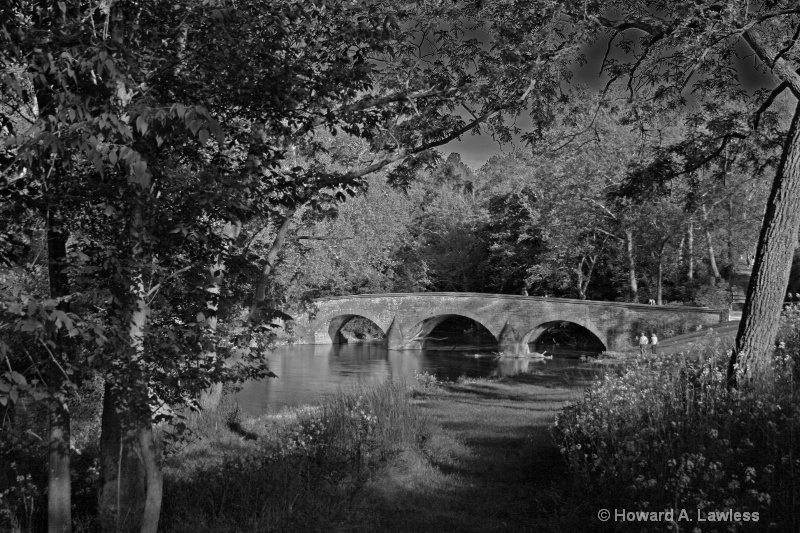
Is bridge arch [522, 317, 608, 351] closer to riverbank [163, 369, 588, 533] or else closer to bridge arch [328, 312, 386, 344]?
bridge arch [328, 312, 386, 344]

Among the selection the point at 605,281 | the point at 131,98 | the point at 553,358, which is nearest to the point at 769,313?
the point at 131,98

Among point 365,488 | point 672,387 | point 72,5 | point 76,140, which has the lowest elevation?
point 365,488

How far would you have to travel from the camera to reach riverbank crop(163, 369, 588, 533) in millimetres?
5711

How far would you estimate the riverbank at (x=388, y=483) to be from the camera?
5.71 m

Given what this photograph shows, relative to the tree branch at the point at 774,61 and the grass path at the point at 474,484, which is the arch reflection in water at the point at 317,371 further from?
the tree branch at the point at 774,61

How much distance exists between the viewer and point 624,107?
33.5 ft

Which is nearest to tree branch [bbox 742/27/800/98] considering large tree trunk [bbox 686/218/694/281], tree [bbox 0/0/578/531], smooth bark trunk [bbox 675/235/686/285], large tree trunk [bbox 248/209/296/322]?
tree [bbox 0/0/578/531]

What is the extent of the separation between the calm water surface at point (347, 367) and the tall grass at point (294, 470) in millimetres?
7818

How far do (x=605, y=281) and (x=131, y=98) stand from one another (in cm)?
4001

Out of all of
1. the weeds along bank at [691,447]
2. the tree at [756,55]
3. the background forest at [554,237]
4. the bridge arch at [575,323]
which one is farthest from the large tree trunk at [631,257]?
the weeds along bank at [691,447]

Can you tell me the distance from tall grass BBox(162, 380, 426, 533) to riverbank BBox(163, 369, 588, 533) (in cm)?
1

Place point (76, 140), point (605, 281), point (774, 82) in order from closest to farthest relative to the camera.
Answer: point (76, 140), point (774, 82), point (605, 281)

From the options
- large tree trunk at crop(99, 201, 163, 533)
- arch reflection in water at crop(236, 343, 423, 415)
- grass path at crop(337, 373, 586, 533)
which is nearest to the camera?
large tree trunk at crop(99, 201, 163, 533)

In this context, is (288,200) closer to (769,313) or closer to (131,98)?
(131,98)
